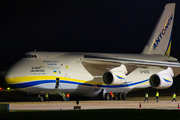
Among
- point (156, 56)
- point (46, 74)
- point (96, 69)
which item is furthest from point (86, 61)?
point (156, 56)

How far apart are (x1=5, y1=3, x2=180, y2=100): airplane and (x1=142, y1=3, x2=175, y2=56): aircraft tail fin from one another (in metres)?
2.48

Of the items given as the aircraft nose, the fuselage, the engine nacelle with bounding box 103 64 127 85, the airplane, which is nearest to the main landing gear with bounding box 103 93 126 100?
the airplane

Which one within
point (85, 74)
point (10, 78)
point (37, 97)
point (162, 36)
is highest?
point (162, 36)

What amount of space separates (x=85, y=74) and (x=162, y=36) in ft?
28.2

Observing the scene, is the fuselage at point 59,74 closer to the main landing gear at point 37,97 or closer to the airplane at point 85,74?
the airplane at point 85,74

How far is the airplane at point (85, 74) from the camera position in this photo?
18.6 m

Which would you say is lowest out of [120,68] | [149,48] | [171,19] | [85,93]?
[85,93]

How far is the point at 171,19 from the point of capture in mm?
26438

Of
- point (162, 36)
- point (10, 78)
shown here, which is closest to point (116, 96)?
point (162, 36)

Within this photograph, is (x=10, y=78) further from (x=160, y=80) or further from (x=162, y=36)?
(x=162, y=36)

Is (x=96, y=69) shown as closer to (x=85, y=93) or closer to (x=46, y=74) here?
(x=85, y=93)

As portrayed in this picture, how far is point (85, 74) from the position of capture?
2061cm

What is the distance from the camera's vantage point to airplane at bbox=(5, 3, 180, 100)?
18.6m

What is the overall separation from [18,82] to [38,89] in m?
1.32
